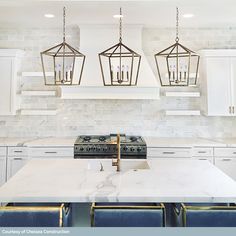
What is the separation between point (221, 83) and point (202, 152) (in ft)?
4.07

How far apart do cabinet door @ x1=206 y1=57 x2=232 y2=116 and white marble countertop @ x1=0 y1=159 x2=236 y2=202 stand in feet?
5.99

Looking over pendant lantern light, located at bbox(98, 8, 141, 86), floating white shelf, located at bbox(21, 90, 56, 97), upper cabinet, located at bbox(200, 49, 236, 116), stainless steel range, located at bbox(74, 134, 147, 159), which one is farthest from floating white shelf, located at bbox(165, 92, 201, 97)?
floating white shelf, located at bbox(21, 90, 56, 97)

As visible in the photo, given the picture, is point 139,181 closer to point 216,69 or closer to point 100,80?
point 100,80

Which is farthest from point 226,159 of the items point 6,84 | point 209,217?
point 6,84

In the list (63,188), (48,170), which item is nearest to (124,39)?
(48,170)

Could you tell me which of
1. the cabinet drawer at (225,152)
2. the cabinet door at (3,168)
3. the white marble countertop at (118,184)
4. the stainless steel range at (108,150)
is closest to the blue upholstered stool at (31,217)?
the white marble countertop at (118,184)

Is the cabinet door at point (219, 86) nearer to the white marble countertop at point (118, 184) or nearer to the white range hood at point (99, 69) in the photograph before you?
the white range hood at point (99, 69)

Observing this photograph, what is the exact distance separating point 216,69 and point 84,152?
2577 millimetres

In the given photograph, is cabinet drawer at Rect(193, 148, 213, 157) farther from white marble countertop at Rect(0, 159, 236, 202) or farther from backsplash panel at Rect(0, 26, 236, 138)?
white marble countertop at Rect(0, 159, 236, 202)

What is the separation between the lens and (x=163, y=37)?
4.40m

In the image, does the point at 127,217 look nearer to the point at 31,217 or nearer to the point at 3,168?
the point at 31,217

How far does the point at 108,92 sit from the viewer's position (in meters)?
4.03

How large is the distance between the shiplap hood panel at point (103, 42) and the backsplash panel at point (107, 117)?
389 mm

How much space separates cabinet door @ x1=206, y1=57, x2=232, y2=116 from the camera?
406 centimetres
